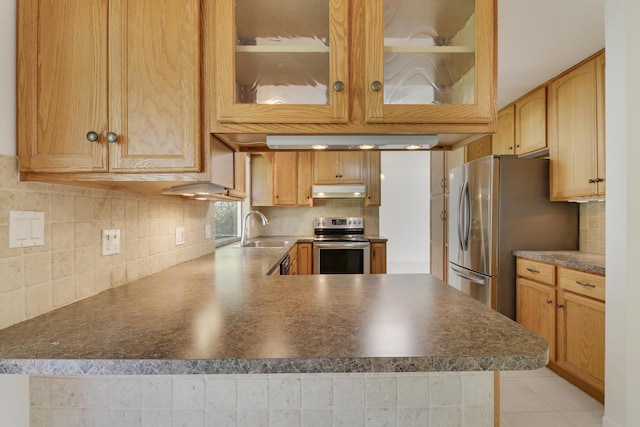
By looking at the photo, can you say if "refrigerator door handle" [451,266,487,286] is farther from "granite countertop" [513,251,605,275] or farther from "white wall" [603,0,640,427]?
"white wall" [603,0,640,427]

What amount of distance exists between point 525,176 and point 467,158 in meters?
1.36

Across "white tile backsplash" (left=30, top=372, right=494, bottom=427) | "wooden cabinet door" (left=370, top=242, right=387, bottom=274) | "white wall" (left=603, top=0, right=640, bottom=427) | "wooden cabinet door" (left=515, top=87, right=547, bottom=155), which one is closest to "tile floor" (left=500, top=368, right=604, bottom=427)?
"white wall" (left=603, top=0, right=640, bottom=427)

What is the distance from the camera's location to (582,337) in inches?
87.3

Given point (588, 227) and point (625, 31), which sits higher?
point (625, 31)

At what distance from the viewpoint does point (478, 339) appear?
0.79m

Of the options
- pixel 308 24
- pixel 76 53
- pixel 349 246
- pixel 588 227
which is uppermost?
pixel 308 24

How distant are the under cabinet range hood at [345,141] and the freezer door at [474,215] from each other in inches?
79.1

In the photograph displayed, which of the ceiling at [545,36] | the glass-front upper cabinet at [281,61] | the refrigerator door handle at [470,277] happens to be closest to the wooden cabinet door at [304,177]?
the refrigerator door handle at [470,277]

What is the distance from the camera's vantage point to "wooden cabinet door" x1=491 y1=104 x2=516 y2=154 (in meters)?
3.34

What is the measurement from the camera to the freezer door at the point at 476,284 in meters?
2.87

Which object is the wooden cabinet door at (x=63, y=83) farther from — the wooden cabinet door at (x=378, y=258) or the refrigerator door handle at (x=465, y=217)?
the wooden cabinet door at (x=378, y=258)

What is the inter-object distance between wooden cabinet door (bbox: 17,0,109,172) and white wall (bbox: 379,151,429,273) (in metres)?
7.66

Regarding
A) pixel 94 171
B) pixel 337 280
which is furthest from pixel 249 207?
pixel 94 171

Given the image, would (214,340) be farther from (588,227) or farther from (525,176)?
(588,227)
